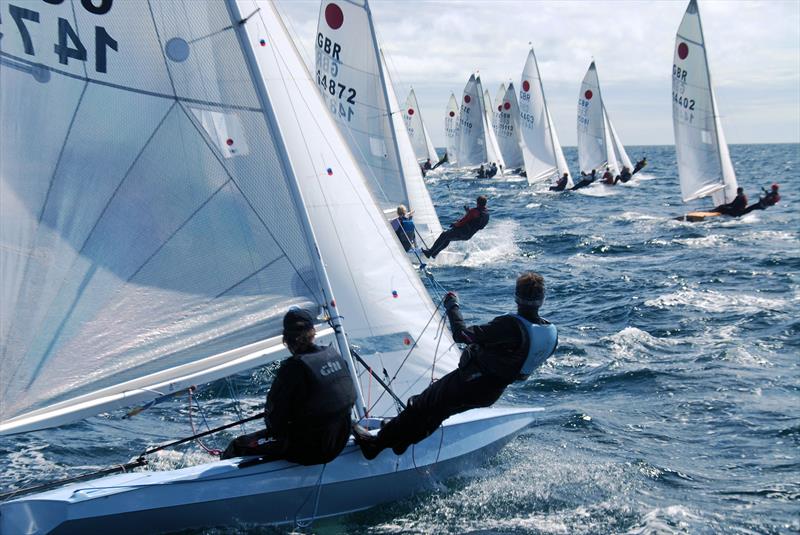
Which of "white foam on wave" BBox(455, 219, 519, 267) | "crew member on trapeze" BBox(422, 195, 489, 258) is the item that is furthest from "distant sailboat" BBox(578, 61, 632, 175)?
"crew member on trapeze" BBox(422, 195, 489, 258)

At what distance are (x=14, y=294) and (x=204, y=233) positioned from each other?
103cm

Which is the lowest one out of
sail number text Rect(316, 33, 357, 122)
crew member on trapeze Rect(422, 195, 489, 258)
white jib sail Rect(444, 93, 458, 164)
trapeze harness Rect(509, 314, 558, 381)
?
trapeze harness Rect(509, 314, 558, 381)

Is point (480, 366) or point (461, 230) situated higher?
point (461, 230)

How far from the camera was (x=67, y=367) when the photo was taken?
4262mm

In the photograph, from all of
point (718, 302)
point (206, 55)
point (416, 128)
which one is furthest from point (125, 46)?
point (416, 128)

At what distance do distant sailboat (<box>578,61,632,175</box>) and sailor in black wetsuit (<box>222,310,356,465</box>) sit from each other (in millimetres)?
34634

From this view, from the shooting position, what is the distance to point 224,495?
4.43 m

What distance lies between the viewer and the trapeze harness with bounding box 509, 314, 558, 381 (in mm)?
4469

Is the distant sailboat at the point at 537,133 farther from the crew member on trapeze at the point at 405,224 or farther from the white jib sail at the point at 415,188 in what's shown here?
the crew member on trapeze at the point at 405,224

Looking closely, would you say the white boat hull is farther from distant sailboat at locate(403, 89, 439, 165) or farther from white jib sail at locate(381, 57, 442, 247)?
distant sailboat at locate(403, 89, 439, 165)

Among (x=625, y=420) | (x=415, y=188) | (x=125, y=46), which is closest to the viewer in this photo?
(x=125, y=46)

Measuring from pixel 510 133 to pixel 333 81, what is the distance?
111 feet

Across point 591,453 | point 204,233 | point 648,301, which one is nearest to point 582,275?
point 648,301

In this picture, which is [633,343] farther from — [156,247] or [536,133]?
[536,133]
